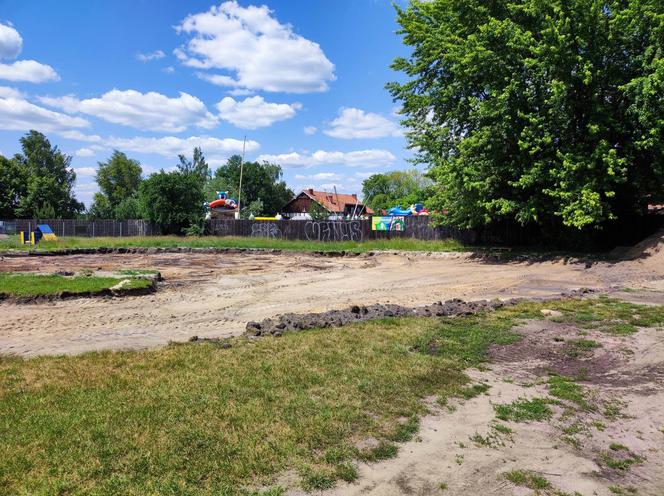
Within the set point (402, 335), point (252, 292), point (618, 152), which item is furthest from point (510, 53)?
point (402, 335)

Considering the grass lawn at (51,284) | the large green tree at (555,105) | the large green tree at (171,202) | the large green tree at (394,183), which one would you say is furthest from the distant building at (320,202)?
the grass lawn at (51,284)

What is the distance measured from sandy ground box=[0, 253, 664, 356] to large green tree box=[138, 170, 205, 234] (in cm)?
1914

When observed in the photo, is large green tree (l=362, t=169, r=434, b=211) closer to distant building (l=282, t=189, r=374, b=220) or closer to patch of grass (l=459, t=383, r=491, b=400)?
distant building (l=282, t=189, r=374, b=220)

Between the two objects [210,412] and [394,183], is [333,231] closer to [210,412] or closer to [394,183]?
[210,412]

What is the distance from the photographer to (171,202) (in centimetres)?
4494

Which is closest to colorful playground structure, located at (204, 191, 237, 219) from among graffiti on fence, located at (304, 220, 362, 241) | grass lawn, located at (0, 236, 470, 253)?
grass lawn, located at (0, 236, 470, 253)

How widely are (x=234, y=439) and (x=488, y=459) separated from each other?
226 cm

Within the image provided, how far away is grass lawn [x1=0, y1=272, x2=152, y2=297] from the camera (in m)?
12.8

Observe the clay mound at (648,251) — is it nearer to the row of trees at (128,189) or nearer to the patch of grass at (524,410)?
the patch of grass at (524,410)

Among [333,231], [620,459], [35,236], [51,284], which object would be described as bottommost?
[620,459]

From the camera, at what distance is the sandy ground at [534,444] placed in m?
3.70

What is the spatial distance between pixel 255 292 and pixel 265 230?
88.8 ft

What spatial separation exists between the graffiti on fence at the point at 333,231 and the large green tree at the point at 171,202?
12.1 meters

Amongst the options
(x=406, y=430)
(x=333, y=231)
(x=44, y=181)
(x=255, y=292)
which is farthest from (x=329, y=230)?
(x=44, y=181)
